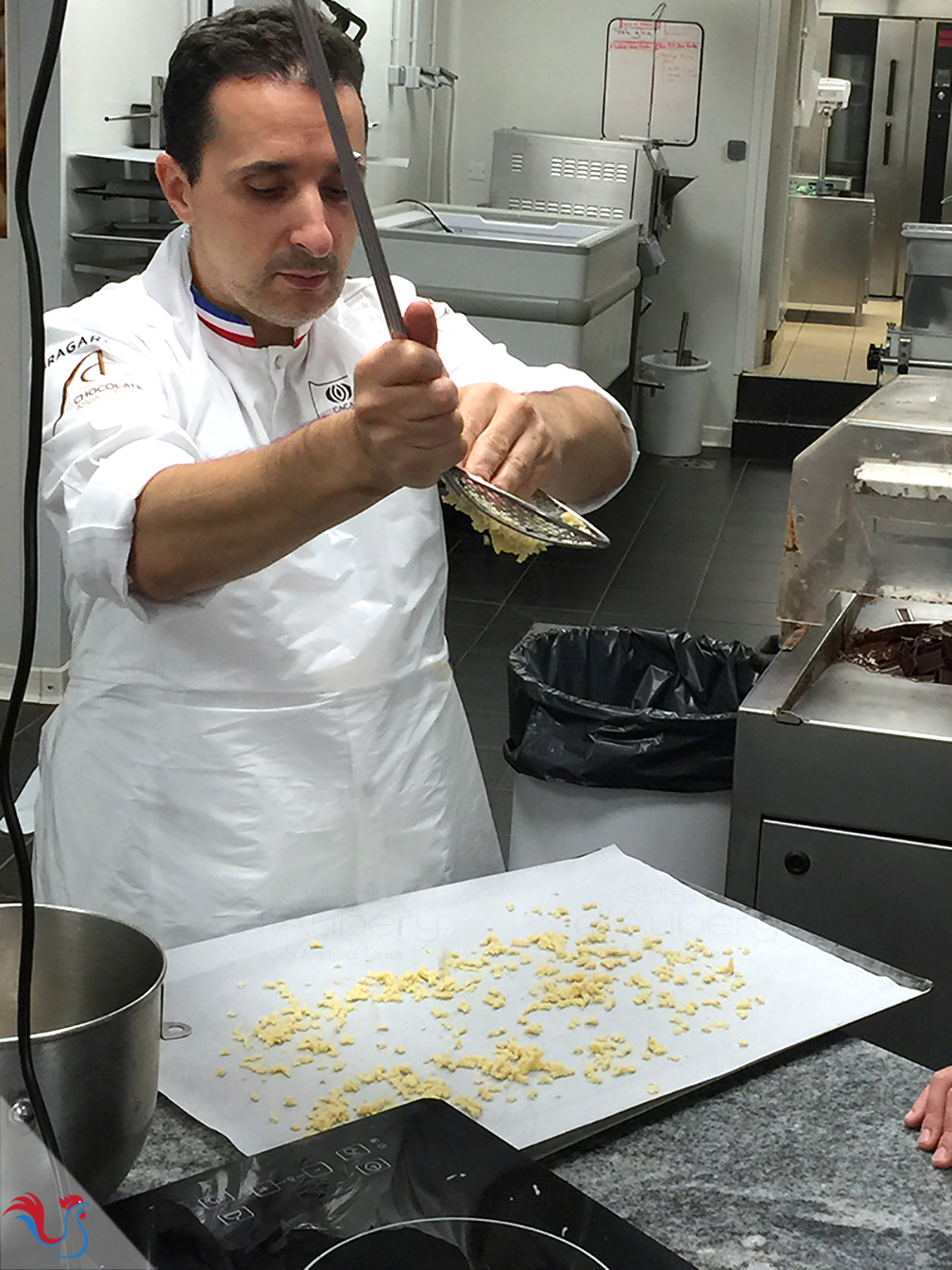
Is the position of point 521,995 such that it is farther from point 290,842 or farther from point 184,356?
point 184,356

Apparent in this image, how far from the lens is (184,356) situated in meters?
1.51

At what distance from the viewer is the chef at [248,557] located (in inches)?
51.0

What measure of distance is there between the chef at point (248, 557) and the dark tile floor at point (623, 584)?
188 cm

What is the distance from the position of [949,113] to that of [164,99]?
12074 millimetres

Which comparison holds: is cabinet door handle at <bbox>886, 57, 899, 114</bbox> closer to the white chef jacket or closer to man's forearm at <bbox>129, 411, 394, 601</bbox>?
the white chef jacket

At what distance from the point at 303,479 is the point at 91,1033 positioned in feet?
1.67

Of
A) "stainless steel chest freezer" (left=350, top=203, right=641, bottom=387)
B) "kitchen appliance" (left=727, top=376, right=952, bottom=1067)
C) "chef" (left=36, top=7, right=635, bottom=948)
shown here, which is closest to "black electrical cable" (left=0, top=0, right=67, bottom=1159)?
"chef" (left=36, top=7, right=635, bottom=948)

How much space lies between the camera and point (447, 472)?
106cm

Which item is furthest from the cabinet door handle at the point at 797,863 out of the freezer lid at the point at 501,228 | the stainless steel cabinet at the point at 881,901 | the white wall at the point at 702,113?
the white wall at the point at 702,113

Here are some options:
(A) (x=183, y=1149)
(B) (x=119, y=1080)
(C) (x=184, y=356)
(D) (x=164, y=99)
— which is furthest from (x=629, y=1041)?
(D) (x=164, y=99)

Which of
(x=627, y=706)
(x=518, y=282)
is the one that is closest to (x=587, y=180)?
(x=518, y=282)

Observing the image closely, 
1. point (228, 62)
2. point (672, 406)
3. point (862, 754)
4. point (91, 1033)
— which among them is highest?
point (228, 62)

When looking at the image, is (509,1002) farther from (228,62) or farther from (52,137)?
(52,137)

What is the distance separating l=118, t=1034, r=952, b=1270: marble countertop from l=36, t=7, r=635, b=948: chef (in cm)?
44
